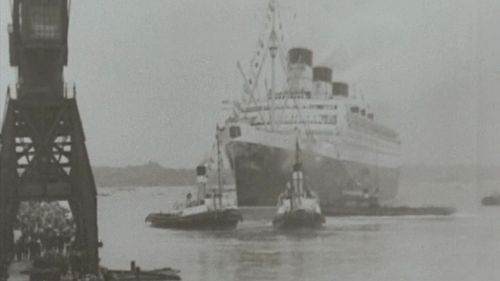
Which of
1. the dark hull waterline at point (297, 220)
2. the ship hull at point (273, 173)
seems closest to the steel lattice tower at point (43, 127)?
the dark hull waterline at point (297, 220)

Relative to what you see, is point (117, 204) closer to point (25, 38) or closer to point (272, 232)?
point (272, 232)

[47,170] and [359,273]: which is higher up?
[47,170]

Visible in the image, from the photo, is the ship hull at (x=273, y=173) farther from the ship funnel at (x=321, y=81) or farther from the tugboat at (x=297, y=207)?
the ship funnel at (x=321, y=81)

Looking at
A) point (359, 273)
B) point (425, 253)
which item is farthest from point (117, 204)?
point (359, 273)

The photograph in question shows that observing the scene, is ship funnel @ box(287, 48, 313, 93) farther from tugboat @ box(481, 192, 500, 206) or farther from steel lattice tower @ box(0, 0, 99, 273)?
steel lattice tower @ box(0, 0, 99, 273)

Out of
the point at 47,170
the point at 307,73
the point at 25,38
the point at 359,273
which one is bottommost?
the point at 359,273

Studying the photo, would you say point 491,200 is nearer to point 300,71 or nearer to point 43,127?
point 300,71
